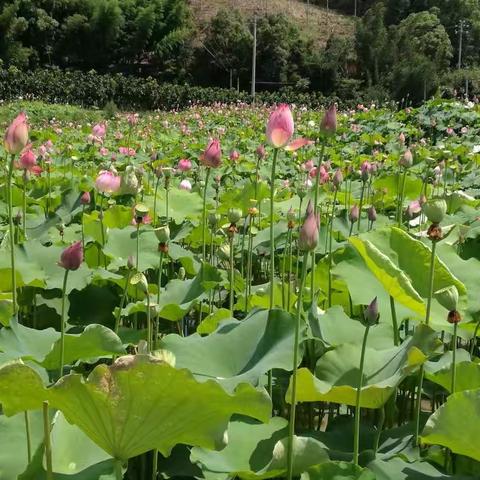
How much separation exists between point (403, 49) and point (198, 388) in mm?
26815

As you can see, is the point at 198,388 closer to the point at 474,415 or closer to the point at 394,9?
the point at 474,415

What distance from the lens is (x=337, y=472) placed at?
2.11 ft

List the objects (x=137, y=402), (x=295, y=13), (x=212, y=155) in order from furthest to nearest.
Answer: (x=295, y=13)
(x=212, y=155)
(x=137, y=402)

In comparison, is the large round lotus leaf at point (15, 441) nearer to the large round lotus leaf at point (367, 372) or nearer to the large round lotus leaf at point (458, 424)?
the large round lotus leaf at point (367, 372)

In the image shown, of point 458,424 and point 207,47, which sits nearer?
point 458,424

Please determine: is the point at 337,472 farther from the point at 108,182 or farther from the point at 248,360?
the point at 108,182

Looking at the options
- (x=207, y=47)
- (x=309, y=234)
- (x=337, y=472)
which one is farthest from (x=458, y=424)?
(x=207, y=47)

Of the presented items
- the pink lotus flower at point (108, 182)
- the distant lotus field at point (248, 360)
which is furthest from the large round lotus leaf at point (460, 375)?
the pink lotus flower at point (108, 182)

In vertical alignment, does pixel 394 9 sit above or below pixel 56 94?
above

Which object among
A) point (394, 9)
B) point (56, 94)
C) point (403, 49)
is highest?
point (394, 9)

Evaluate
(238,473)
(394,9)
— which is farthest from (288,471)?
(394,9)

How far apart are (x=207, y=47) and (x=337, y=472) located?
2912 cm

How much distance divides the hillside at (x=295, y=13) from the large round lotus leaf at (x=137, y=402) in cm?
3503

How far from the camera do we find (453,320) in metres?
0.77
